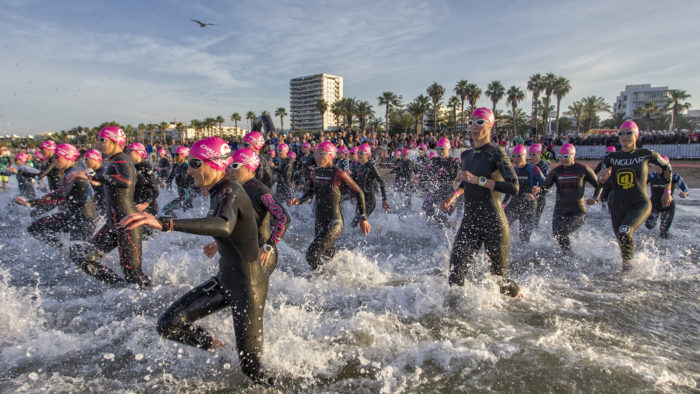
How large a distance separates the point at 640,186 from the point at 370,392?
16.4ft

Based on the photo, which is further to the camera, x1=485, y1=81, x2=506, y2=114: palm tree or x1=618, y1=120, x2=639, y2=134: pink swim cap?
x1=485, y1=81, x2=506, y2=114: palm tree

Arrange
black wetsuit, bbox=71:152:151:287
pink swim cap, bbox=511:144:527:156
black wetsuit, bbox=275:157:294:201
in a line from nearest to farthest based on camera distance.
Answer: black wetsuit, bbox=71:152:151:287
pink swim cap, bbox=511:144:527:156
black wetsuit, bbox=275:157:294:201

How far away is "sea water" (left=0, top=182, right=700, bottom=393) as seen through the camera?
3104mm

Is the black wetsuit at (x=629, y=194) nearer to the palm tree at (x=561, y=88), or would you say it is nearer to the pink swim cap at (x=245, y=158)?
the pink swim cap at (x=245, y=158)

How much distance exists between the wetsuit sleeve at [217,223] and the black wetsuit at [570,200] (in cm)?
576

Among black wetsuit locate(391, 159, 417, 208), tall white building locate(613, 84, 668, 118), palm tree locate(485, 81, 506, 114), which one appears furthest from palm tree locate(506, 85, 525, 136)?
tall white building locate(613, 84, 668, 118)

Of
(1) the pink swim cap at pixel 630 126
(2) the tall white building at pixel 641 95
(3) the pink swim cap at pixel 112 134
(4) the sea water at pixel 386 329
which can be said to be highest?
(2) the tall white building at pixel 641 95

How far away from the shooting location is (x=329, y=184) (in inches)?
225

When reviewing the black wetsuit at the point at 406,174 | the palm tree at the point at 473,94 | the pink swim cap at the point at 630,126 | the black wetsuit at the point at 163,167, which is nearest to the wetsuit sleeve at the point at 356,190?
the pink swim cap at the point at 630,126

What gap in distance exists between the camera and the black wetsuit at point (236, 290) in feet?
8.32

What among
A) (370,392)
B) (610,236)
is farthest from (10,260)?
(610,236)

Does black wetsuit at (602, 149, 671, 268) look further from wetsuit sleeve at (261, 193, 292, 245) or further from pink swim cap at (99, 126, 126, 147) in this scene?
pink swim cap at (99, 126, 126, 147)

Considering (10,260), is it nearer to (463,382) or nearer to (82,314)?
(82,314)

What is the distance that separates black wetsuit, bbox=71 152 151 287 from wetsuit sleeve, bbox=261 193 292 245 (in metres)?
2.22
